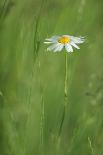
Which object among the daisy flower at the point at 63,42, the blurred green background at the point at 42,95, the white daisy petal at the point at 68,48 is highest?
the daisy flower at the point at 63,42

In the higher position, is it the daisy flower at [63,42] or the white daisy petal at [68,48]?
the daisy flower at [63,42]

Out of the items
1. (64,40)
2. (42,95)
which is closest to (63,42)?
(64,40)

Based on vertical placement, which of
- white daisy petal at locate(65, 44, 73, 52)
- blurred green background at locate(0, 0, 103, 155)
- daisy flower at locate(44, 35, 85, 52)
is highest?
daisy flower at locate(44, 35, 85, 52)

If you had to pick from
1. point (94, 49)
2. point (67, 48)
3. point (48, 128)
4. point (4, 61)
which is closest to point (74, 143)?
point (48, 128)

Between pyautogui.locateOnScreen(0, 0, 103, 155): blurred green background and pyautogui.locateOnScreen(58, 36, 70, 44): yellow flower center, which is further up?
pyautogui.locateOnScreen(58, 36, 70, 44): yellow flower center

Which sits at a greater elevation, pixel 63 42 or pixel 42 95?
pixel 63 42

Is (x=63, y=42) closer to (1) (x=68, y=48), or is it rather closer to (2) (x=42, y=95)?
(1) (x=68, y=48)

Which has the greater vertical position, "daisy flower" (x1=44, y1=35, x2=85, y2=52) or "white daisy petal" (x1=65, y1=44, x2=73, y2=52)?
"daisy flower" (x1=44, y1=35, x2=85, y2=52)

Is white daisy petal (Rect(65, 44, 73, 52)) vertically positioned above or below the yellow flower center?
below

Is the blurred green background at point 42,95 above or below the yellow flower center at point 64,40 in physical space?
below
